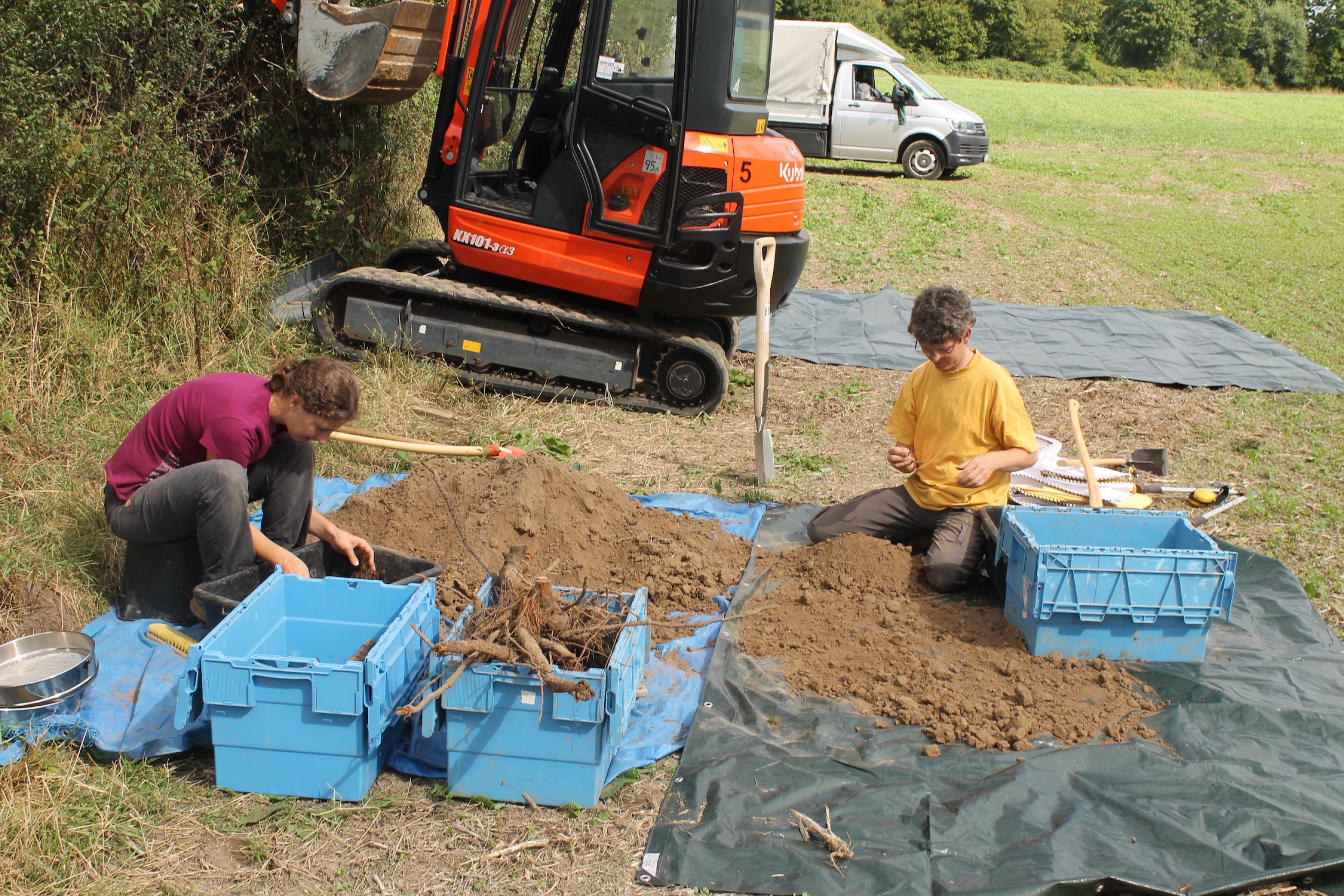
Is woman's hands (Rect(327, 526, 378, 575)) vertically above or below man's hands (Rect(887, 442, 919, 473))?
below

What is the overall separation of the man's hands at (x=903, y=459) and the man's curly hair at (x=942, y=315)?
570 mm

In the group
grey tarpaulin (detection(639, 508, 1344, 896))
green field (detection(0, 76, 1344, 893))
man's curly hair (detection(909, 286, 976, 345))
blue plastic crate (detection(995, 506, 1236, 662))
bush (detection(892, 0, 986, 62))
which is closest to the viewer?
grey tarpaulin (detection(639, 508, 1344, 896))

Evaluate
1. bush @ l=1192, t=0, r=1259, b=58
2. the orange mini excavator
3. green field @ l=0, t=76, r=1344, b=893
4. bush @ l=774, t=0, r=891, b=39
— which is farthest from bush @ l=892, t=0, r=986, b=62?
the orange mini excavator

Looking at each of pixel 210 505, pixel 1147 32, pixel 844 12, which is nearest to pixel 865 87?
pixel 210 505

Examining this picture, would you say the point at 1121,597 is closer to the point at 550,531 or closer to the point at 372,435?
the point at 550,531

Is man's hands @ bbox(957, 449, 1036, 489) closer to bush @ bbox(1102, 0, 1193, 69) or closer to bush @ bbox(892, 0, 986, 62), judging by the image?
bush @ bbox(892, 0, 986, 62)

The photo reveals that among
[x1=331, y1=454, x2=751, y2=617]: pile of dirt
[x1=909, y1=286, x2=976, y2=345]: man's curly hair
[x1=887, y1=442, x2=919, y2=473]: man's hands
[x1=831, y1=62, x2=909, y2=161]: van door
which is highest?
[x1=831, y1=62, x2=909, y2=161]: van door

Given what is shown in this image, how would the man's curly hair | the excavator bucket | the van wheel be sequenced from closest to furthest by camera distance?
1. the man's curly hair
2. the excavator bucket
3. the van wheel

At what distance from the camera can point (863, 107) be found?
17.9 m

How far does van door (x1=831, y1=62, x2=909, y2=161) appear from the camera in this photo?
58.3 feet

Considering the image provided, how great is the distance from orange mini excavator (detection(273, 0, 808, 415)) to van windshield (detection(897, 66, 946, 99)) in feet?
39.9

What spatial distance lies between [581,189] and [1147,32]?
6187cm

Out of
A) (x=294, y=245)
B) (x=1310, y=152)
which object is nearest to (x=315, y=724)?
(x=294, y=245)

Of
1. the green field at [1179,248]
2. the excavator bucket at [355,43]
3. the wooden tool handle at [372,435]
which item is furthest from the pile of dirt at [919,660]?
the excavator bucket at [355,43]
